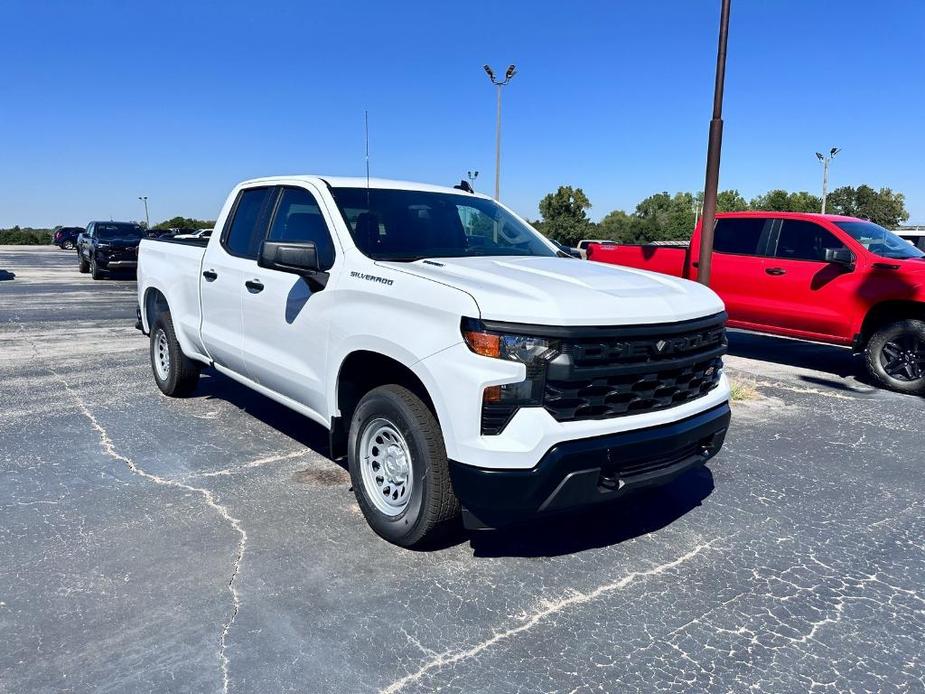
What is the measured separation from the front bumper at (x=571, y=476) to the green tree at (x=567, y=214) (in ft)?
190

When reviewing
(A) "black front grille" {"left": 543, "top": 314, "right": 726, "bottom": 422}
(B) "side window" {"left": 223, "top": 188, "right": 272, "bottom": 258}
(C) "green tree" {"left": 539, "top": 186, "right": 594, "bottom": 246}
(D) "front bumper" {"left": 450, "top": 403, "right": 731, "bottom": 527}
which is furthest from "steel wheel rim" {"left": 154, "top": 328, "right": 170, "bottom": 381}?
(C) "green tree" {"left": 539, "top": 186, "right": 594, "bottom": 246}

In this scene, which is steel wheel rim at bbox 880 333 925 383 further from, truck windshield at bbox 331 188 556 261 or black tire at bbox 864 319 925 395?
truck windshield at bbox 331 188 556 261

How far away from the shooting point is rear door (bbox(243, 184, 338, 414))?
154 inches

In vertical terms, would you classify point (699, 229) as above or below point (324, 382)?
above

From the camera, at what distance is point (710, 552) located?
3.58 m

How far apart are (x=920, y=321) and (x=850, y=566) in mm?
5009

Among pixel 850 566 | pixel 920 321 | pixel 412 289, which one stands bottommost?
pixel 850 566

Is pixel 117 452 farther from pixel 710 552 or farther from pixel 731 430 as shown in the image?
pixel 731 430

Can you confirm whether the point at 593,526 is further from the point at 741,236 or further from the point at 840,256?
the point at 741,236

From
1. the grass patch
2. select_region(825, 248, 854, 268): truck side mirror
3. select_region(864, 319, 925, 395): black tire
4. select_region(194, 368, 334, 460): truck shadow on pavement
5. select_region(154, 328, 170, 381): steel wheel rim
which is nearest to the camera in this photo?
select_region(194, 368, 334, 460): truck shadow on pavement

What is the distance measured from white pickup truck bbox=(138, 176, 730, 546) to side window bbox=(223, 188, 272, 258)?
30 millimetres

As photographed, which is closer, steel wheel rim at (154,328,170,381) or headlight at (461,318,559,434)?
headlight at (461,318,559,434)

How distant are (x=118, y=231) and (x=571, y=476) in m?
22.7

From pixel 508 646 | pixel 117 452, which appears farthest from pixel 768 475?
pixel 117 452
